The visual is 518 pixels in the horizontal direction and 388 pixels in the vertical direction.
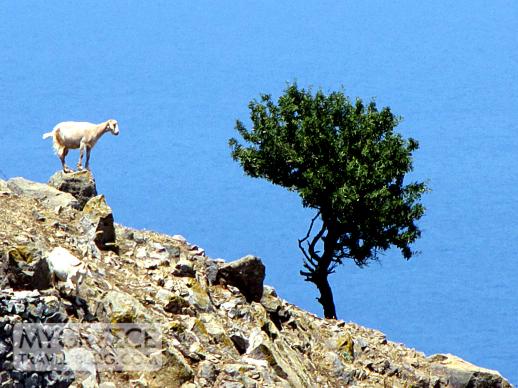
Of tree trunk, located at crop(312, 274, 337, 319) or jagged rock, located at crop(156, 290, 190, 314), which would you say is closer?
jagged rock, located at crop(156, 290, 190, 314)

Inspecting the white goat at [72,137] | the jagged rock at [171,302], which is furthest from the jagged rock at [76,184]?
the jagged rock at [171,302]

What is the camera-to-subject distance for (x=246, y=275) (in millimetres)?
42469

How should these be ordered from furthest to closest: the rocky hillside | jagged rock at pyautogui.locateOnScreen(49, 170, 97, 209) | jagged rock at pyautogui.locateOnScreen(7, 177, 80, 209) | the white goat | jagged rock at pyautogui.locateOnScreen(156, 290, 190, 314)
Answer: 1. the white goat
2. jagged rock at pyautogui.locateOnScreen(49, 170, 97, 209)
3. jagged rock at pyautogui.locateOnScreen(7, 177, 80, 209)
4. jagged rock at pyautogui.locateOnScreen(156, 290, 190, 314)
5. the rocky hillside

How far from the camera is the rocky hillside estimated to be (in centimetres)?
3228

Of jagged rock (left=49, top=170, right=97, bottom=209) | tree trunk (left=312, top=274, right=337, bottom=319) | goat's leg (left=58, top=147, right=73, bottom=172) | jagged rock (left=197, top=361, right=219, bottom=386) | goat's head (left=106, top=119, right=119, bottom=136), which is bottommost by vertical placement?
jagged rock (left=197, top=361, right=219, bottom=386)

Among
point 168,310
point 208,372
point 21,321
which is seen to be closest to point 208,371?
point 208,372

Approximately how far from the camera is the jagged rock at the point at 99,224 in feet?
130

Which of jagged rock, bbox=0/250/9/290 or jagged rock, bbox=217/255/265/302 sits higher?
jagged rock, bbox=217/255/265/302

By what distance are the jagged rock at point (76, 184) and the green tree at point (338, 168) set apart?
53.2ft

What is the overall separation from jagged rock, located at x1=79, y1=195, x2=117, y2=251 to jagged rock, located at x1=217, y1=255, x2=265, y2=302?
3913 millimetres

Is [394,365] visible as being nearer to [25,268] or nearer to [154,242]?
[154,242]

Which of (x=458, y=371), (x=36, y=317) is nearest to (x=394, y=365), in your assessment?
A: (x=458, y=371)

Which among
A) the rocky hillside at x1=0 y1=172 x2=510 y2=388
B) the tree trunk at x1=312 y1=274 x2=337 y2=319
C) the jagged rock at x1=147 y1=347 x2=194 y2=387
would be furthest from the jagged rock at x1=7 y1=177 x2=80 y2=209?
the tree trunk at x1=312 y1=274 x2=337 y2=319

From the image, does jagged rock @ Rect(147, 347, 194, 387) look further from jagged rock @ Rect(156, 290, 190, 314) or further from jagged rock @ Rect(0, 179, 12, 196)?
jagged rock @ Rect(0, 179, 12, 196)
